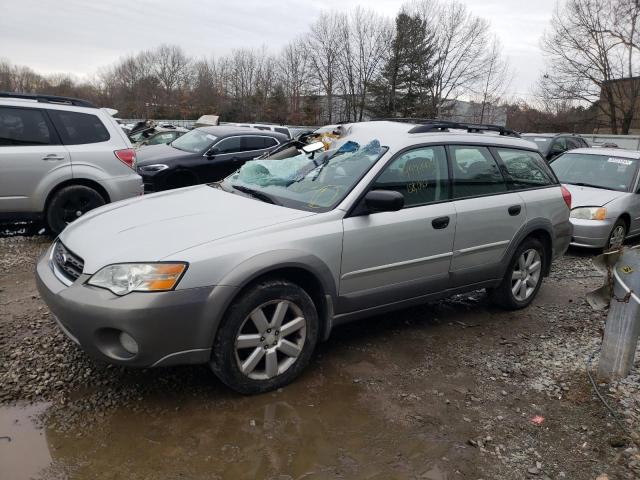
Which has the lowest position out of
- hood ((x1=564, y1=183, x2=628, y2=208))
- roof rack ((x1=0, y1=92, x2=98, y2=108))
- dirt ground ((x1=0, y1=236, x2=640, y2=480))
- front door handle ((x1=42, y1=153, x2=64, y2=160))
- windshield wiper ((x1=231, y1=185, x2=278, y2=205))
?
dirt ground ((x1=0, y1=236, x2=640, y2=480))

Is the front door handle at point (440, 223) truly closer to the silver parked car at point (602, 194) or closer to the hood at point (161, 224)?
the hood at point (161, 224)

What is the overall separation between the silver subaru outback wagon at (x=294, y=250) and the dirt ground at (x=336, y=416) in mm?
351

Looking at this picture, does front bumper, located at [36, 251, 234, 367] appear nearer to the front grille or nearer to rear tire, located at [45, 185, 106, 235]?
the front grille

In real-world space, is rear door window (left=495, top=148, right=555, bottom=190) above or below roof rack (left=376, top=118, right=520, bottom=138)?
below

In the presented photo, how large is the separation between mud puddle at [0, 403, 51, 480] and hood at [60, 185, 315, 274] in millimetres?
907

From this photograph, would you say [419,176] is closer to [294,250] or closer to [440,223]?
[440,223]

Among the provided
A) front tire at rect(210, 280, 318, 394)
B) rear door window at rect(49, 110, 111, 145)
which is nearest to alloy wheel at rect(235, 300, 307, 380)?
front tire at rect(210, 280, 318, 394)

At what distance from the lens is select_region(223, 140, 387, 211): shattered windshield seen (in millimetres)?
3627

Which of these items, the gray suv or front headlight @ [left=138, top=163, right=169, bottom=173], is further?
front headlight @ [left=138, top=163, right=169, bottom=173]

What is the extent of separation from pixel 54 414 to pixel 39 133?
4.70 meters

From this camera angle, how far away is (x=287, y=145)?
464 cm

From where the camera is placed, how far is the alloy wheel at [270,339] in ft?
10.2

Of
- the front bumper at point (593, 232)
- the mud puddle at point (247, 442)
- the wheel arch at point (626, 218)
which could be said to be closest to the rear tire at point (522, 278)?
the mud puddle at point (247, 442)

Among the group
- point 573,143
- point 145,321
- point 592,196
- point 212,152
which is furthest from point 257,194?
point 573,143
